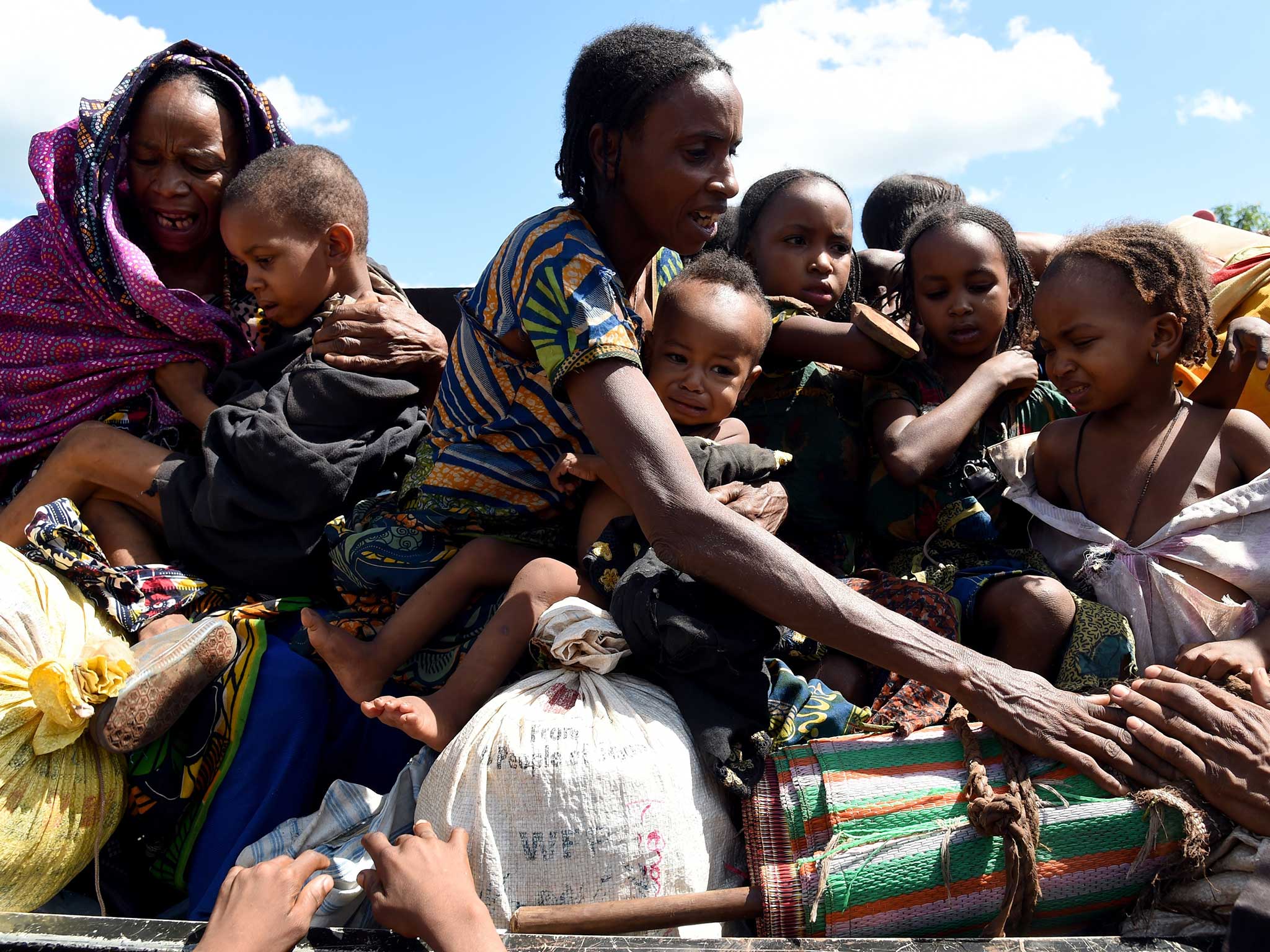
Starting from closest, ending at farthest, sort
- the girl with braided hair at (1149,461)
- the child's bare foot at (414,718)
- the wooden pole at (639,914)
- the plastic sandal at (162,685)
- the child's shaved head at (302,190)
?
1. the wooden pole at (639,914)
2. the child's bare foot at (414,718)
3. the plastic sandal at (162,685)
4. the girl with braided hair at (1149,461)
5. the child's shaved head at (302,190)

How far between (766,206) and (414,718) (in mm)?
1973

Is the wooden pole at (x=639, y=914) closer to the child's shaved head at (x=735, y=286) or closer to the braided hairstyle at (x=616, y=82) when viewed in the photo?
the child's shaved head at (x=735, y=286)

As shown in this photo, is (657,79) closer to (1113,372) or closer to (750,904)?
(1113,372)

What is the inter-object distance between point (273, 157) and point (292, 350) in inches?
23.4

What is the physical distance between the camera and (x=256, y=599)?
2.72 metres

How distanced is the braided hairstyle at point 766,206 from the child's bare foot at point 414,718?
1.85m

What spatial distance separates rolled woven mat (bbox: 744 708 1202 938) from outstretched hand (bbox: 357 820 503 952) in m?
0.49

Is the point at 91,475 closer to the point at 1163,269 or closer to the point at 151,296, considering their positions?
the point at 151,296

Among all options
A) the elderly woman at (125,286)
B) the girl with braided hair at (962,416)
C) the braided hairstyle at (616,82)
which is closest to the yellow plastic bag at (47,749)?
the elderly woman at (125,286)

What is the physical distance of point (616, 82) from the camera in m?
2.37

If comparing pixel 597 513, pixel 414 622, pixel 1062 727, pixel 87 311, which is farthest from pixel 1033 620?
pixel 87 311

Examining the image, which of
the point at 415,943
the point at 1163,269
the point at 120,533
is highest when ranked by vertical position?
the point at 1163,269

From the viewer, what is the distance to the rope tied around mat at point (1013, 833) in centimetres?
174

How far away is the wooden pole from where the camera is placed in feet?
5.62
